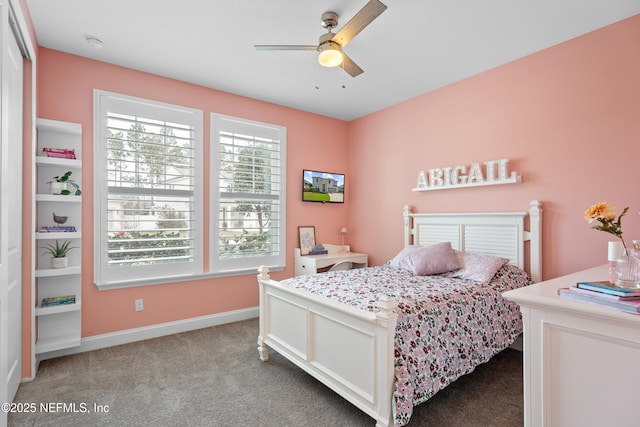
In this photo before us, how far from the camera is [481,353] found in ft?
7.62

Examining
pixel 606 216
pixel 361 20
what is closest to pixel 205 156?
pixel 361 20

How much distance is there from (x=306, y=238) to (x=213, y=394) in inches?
95.4

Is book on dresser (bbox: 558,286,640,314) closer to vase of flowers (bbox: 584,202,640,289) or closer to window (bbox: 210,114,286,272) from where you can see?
vase of flowers (bbox: 584,202,640,289)

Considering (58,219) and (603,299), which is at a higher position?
(58,219)

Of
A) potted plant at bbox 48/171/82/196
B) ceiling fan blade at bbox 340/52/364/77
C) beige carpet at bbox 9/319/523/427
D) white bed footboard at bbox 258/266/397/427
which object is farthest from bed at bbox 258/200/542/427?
potted plant at bbox 48/171/82/196

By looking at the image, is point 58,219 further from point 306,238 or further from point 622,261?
point 622,261

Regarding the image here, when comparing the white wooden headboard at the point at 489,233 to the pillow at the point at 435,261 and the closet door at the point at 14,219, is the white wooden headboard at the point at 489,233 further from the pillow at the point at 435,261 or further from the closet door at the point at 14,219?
the closet door at the point at 14,219

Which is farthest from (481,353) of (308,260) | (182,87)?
(182,87)

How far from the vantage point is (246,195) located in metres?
3.94

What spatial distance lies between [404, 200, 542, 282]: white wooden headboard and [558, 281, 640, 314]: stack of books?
5.67 ft

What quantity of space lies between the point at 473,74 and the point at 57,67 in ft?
13.1

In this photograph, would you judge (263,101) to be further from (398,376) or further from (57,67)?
(398,376)

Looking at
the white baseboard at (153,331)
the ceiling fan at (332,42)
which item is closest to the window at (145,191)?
the white baseboard at (153,331)

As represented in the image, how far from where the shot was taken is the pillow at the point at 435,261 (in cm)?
298
